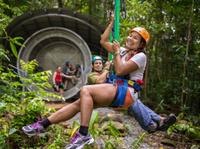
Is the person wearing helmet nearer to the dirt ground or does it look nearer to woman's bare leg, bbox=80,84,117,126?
woman's bare leg, bbox=80,84,117,126

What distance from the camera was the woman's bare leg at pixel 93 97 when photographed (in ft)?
14.9

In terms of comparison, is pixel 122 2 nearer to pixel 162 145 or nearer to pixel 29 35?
pixel 162 145

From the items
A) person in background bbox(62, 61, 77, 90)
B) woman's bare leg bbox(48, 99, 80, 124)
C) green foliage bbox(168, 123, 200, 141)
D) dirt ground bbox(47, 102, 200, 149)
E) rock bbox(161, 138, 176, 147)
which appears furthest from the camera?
person in background bbox(62, 61, 77, 90)

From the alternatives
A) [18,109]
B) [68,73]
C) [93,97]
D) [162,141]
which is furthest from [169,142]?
[68,73]

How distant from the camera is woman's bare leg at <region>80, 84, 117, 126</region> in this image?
454 centimetres

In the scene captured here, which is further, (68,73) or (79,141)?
(68,73)

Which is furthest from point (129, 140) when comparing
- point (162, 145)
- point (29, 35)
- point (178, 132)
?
point (29, 35)

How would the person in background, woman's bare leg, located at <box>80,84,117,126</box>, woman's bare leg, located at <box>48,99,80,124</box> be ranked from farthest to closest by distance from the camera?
the person in background, woman's bare leg, located at <box>48,99,80,124</box>, woman's bare leg, located at <box>80,84,117,126</box>

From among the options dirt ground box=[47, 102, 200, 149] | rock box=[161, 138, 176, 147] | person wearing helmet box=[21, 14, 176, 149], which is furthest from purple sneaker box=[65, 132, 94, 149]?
rock box=[161, 138, 176, 147]

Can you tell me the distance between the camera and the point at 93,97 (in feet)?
15.1

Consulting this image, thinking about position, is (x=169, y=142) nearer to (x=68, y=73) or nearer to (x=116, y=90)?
(x=116, y=90)

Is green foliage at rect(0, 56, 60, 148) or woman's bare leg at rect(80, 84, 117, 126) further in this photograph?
green foliage at rect(0, 56, 60, 148)

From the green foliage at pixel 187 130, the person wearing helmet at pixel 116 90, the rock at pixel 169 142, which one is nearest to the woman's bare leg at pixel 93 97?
the person wearing helmet at pixel 116 90

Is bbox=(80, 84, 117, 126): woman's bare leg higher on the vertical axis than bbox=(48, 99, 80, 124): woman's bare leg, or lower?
higher
